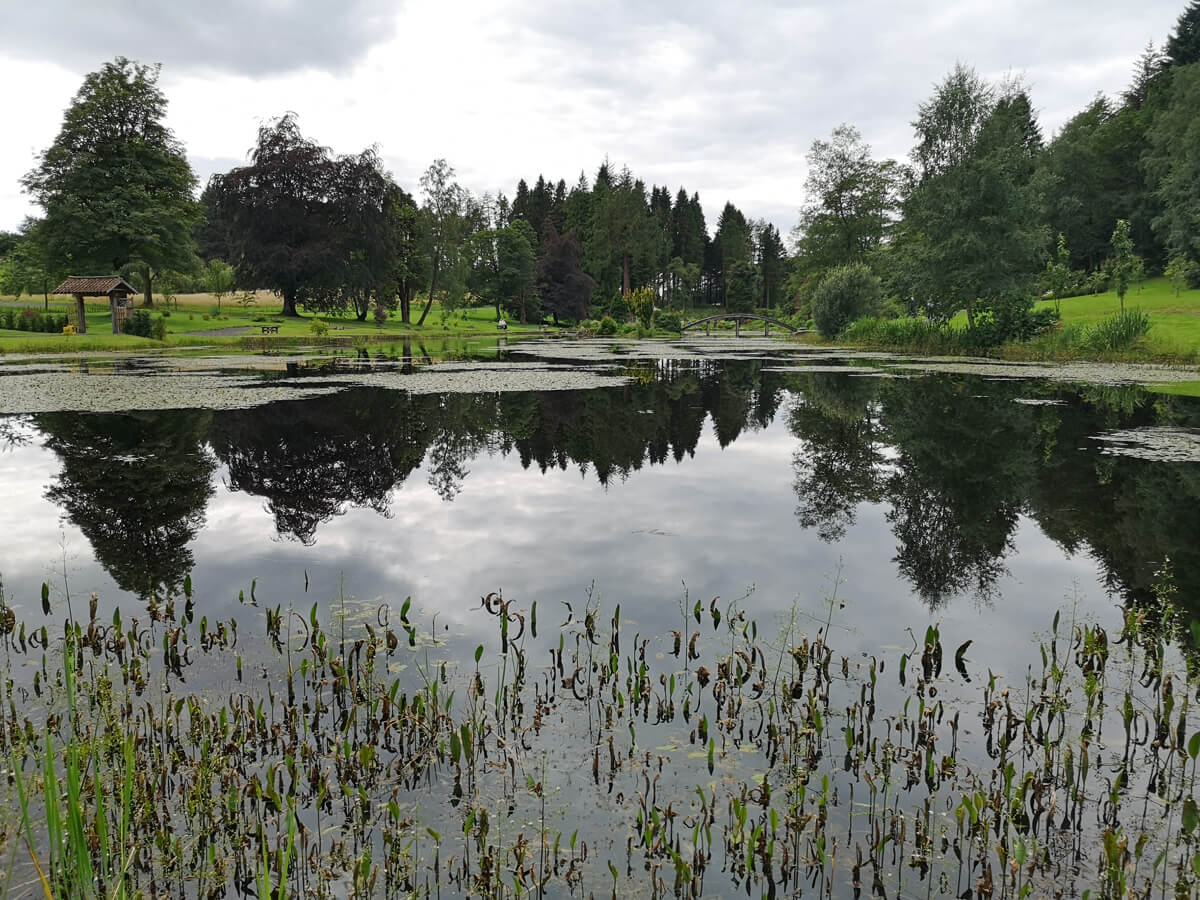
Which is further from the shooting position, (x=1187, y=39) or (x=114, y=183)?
(x=1187, y=39)

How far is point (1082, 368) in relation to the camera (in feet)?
105

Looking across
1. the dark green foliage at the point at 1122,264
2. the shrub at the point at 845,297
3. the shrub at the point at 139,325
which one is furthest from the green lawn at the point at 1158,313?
the shrub at the point at 139,325

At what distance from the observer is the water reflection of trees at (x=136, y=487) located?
8656 millimetres

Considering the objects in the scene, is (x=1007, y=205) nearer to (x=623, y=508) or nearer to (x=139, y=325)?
(x=623, y=508)

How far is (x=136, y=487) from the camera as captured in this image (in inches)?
469

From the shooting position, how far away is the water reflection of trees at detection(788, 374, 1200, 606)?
884cm

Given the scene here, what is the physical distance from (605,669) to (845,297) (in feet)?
183

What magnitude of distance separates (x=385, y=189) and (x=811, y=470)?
6824 cm

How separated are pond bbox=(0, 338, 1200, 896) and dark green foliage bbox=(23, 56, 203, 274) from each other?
57.5m

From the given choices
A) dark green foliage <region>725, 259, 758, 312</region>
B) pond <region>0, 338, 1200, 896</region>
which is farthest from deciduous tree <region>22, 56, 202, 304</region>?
dark green foliage <region>725, 259, 758, 312</region>

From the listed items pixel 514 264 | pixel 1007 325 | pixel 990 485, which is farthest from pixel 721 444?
pixel 514 264

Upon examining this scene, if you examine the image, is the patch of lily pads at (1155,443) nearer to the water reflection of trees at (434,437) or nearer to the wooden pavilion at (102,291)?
the water reflection of trees at (434,437)

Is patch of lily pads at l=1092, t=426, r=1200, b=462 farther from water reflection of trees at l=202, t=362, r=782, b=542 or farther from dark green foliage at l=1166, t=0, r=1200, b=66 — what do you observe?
dark green foliage at l=1166, t=0, r=1200, b=66

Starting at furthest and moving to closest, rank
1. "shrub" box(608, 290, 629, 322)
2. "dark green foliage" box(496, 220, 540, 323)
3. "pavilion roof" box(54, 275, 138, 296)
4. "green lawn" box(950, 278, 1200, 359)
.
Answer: "shrub" box(608, 290, 629, 322), "dark green foliage" box(496, 220, 540, 323), "pavilion roof" box(54, 275, 138, 296), "green lawn" box(950, 278, 1200, 359)
